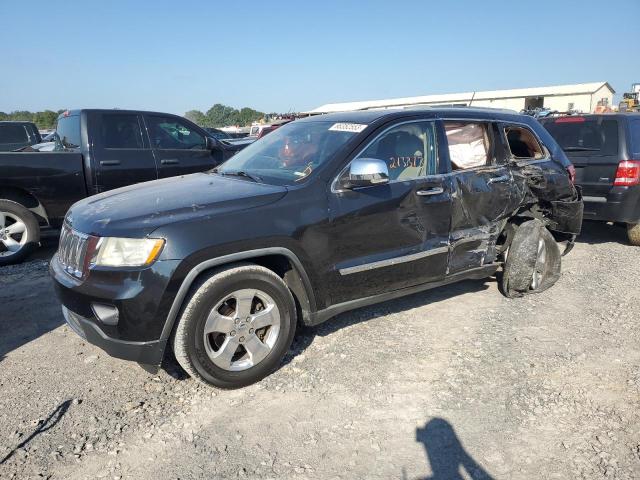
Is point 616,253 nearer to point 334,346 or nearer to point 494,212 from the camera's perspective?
point 494,212

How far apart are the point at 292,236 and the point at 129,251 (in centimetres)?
101

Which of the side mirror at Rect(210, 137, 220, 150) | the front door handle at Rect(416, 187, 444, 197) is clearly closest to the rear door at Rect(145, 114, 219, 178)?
the side mirror at Rect(210, 137, 220, 150)

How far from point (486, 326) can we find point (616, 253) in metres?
3.41

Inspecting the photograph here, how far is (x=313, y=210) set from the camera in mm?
3391

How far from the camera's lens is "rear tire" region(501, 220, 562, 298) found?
4773mm

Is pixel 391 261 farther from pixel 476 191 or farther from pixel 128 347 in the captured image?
pixel 128 347

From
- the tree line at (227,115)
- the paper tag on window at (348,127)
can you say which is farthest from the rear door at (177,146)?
A: the tree line at (227,115)

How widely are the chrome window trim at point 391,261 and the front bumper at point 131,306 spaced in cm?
126

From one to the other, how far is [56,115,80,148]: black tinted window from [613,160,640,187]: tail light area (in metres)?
7.05

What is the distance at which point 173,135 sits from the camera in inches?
284

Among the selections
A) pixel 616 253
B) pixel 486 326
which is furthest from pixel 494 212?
pixel 616 253

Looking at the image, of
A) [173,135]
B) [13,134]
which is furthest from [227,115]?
[173,135]

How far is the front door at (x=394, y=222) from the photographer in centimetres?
354

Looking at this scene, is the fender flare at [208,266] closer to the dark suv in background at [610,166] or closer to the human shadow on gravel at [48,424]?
the human shadow on gravel at [48,424]
